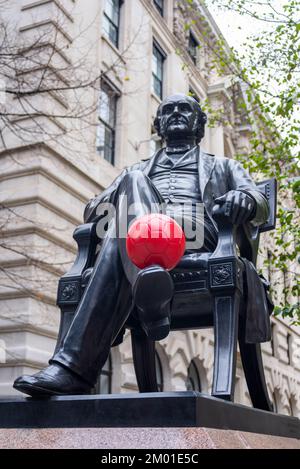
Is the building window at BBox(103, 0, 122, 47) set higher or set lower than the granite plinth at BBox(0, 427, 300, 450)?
higher

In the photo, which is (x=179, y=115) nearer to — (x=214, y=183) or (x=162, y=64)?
(x=214, y=183)

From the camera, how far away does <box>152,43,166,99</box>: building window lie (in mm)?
18172

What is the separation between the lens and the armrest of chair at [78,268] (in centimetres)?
333

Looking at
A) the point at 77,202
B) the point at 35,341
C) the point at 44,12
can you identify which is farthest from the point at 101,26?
the point at 35,341

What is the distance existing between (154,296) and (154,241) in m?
0.24

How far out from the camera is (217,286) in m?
3.03

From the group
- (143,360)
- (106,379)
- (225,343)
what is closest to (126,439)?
(225,343)

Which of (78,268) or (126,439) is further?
(78,268)

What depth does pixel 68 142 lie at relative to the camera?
38.5ft

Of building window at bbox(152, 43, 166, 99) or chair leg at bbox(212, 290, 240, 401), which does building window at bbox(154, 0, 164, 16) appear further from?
chair leg at bbox(212, 290, 240, 401)

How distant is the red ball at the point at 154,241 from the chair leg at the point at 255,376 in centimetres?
130

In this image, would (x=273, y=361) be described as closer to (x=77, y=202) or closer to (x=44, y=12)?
(x=77, y=202)

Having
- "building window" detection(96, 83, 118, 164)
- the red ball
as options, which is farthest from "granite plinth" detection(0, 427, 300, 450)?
"building window" detection(96, 83, 118, 164)
